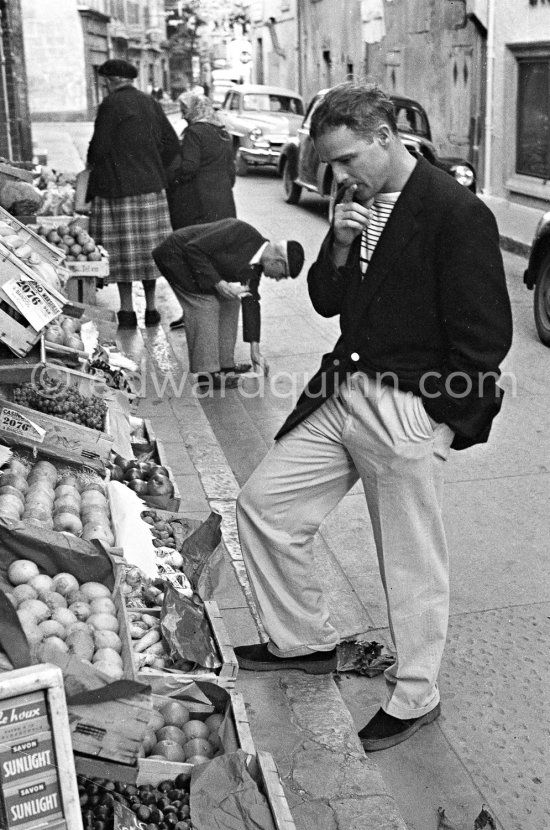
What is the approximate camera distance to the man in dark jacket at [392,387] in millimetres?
3041

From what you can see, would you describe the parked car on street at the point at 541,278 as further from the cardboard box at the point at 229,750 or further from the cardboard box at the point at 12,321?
the cardboard box at the point at 229,750

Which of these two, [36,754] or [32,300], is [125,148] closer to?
[32,300]

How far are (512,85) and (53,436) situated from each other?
13.7 meters

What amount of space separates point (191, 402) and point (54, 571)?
420cm

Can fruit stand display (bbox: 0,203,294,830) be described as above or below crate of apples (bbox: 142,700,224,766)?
above

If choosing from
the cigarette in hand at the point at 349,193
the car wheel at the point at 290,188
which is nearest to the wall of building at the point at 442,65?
the car wheel at the point at 290,188

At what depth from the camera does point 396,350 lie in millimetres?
3213

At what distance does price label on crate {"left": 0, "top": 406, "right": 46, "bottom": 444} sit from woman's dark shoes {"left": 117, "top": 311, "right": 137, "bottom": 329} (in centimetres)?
450

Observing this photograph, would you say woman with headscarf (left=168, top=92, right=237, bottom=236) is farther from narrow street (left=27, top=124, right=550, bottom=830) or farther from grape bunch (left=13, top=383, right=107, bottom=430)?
grape bunch (left=13, top=383, right=107, bottom=430)

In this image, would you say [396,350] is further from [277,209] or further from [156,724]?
[277,209]

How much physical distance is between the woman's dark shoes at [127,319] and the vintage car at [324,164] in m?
4.09

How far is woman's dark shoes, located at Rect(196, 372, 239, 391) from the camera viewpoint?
771cm

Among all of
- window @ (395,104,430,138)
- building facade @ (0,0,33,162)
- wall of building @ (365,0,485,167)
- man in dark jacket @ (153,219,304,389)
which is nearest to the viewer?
man in dark jacket @ (153,219,304,389)

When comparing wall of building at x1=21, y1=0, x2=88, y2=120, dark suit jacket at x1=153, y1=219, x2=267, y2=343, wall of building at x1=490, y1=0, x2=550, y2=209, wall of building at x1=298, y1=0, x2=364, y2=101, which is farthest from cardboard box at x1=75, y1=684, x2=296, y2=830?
wall of building at x1=21, y1=0, x2=88, y2=120
